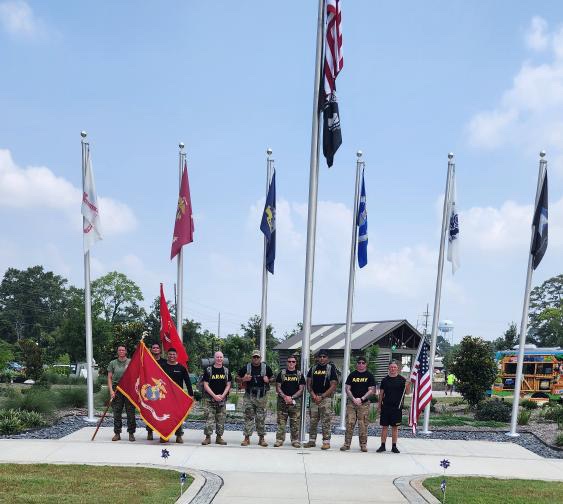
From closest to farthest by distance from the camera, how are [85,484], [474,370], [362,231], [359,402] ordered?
[85,484] → [359,402] → [362,231] → [474,370]

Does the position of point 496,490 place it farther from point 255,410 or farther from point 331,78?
point 331,78

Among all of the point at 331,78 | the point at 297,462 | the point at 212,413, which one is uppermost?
the point at 331,78

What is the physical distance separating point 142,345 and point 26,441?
104 inches

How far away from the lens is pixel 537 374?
31.4 meters

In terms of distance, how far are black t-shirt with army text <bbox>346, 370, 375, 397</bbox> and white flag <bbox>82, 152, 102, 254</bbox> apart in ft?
21.6

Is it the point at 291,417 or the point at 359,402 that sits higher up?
the point at 359,402

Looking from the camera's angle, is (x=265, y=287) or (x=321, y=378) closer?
(x=321, y=378)

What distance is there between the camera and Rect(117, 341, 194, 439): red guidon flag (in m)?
12.6

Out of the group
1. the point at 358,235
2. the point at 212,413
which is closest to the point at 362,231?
the point at 358,235

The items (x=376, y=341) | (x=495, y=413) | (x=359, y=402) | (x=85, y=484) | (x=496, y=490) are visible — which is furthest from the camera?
(x=376, y=341)

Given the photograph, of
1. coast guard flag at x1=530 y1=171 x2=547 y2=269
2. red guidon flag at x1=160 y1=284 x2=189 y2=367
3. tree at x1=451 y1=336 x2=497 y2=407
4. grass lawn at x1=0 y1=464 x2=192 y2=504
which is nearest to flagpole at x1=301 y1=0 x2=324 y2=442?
red guidon flag at x1=160 y1=284 x2=189 y2=367

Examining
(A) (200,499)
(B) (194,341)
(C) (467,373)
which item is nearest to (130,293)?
(B) (194,341)

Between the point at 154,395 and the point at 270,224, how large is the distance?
4.94 metres

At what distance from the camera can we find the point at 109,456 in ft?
36.3
